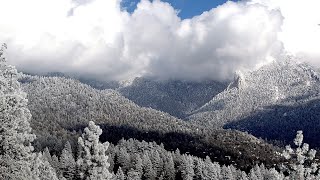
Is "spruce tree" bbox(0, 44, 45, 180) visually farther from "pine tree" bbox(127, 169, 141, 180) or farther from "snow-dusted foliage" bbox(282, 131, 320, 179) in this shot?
"pine tree" bbox(127, 169, 141, 180)

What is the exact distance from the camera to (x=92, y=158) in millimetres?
34375

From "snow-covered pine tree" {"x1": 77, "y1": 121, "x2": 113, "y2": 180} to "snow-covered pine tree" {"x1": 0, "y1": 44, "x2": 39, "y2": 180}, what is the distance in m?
5.75

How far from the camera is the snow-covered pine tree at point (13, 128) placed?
27.7 metres

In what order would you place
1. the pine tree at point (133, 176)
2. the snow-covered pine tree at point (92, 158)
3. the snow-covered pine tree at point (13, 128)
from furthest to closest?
the pine tree at point (133, 176), the snow-covered pine tree at point (92, 158), the snow-covered pine tree at point (13, 128)

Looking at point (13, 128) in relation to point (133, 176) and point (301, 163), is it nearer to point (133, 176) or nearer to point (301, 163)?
point (301, 163)

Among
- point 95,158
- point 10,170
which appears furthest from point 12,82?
point 95,158

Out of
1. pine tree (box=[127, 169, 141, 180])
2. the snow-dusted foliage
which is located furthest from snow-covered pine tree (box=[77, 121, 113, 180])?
pine tree (box=[127, 169, 141, 180])

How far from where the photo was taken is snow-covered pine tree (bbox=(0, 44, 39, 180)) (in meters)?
27.7

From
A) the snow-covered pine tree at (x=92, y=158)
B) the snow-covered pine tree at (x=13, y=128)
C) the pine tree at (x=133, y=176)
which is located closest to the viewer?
the snow-covered pine tree at (x=13, y=128)

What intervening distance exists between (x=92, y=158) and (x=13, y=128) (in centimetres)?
800

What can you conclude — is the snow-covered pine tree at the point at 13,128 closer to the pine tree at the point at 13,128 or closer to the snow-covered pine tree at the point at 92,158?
the pine tree at the point at 13,128

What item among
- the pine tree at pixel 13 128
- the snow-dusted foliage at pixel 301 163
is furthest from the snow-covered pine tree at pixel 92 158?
the snow-dusted foliage at pixel 301 163

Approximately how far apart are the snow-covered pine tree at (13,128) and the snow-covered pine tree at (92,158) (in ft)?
18.9

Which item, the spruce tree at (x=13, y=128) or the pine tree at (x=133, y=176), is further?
the pine tree at (x=133, y=176)
